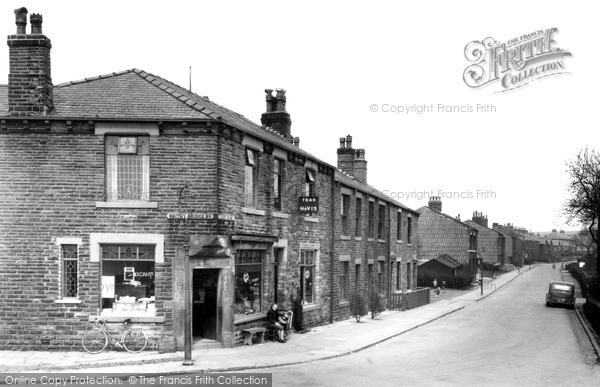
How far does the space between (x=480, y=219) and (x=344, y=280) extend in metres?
68.7

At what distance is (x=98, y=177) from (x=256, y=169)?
17.3 ft

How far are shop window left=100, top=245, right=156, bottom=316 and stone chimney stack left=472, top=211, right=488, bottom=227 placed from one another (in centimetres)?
8091

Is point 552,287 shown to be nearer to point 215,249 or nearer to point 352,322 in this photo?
point 352,322

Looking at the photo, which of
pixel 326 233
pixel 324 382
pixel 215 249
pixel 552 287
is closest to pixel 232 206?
pixel 215 249

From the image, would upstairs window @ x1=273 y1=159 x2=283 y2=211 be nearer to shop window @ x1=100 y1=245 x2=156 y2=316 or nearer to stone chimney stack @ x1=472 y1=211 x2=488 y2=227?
shop window @ x1=100 y1=245 x2=156 y2=316

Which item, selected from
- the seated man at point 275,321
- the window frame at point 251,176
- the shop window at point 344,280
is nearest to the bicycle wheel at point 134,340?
the seated man at point 275,321

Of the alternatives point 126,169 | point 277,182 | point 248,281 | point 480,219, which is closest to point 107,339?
point 126,169

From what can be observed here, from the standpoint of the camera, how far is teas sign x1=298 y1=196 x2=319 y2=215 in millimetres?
22500

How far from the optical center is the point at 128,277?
16.6 m

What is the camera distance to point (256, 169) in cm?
1975

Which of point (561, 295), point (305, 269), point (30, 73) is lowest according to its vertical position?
point (561, 295)

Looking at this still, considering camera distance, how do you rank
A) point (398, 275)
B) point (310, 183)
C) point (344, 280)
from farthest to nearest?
point (398, 275), point (344, 280), point (310, 183)

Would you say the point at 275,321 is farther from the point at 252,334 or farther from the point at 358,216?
the point at 358,216

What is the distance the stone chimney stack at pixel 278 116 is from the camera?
2773 centimetres
